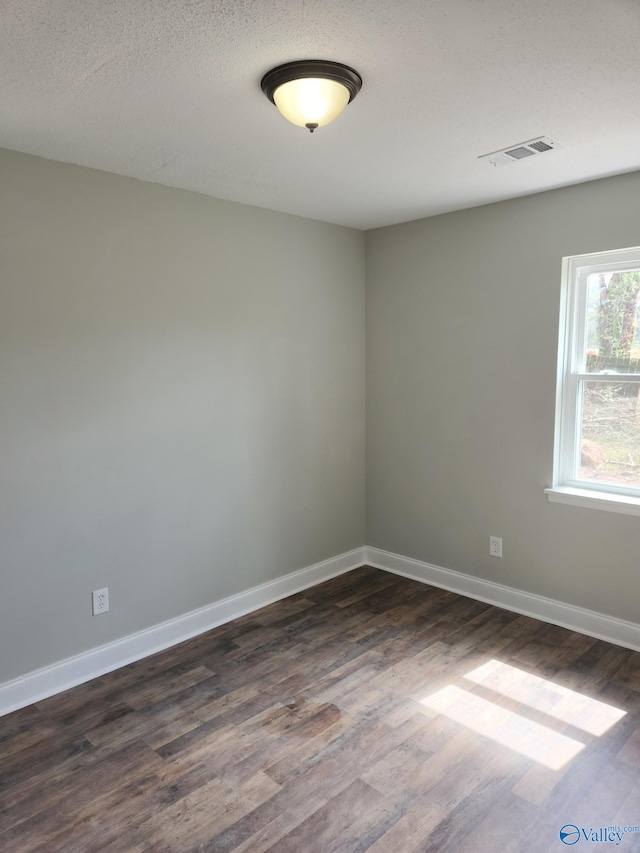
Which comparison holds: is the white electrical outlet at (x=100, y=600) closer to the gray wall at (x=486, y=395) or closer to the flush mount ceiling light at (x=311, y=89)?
the gray wall at (x=486, y=395)

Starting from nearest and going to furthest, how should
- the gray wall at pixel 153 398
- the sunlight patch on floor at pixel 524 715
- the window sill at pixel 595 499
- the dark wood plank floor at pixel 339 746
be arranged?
1. the dark wood plank floor at pixel 339 746
2. the sunlight patch on floor at pixel 524 715
3. the gray wall at pixel 153 398
4. the window sill at pixel 595 499

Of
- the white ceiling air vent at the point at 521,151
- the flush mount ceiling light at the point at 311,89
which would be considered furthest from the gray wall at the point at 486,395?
the flush mount ceiling light at the point at 311,89

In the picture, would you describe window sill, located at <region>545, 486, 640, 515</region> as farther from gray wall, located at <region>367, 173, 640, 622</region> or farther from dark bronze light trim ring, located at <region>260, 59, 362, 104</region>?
dark bronze light trim ring, located at <region>260, 59, 362, 104</region>

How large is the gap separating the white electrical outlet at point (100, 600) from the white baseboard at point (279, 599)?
0.19 metres

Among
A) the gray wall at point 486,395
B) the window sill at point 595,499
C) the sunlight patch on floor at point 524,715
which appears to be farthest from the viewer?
the gray wall at point 486,395

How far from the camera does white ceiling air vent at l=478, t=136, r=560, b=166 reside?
7.89ft

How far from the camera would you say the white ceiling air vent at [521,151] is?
2.41 meters

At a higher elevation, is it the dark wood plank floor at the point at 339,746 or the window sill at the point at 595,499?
the window sill at the point at 595,499

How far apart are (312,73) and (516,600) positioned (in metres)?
2.99

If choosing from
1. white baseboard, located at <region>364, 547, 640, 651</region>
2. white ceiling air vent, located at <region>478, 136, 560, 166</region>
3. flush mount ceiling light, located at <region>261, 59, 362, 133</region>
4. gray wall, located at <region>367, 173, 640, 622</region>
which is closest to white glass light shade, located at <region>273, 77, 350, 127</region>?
flush mount ceiling light, located at <region>261, 59, 362, 133</region>

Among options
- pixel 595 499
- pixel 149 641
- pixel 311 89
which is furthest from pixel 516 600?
pixel 311 89

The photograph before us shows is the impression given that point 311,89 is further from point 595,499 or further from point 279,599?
point 279,599

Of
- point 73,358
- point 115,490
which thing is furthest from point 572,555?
point 73,358

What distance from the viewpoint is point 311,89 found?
70.6 inches
